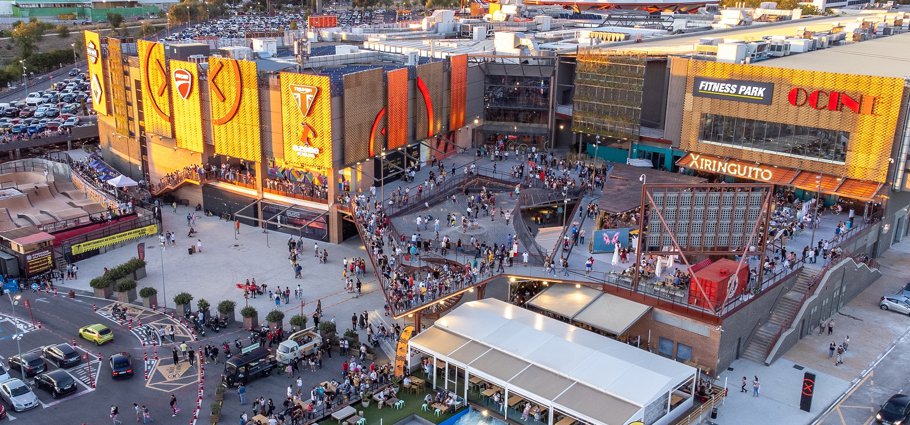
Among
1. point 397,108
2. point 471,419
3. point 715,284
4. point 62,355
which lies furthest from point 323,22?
point 471,419

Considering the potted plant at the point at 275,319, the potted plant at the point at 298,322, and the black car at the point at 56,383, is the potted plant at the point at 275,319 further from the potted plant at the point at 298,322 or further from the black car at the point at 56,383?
the black car at the point at 56,383

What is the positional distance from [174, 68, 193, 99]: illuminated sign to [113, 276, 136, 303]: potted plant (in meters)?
17.7

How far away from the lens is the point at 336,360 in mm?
40094

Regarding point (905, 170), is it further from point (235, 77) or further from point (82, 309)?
point (82, 309)

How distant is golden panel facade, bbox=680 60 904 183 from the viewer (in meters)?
49.8

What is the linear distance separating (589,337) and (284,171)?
1142 inches

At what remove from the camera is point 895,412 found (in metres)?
34.3

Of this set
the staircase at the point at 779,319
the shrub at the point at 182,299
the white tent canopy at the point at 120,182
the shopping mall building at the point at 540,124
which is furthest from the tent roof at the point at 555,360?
the white tent canopy at the point at 120,182

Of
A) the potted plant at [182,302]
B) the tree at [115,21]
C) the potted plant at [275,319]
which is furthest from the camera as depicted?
the tree at [115,21]

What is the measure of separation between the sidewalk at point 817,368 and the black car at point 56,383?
92.3 feet

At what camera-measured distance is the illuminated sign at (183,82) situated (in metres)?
58.6

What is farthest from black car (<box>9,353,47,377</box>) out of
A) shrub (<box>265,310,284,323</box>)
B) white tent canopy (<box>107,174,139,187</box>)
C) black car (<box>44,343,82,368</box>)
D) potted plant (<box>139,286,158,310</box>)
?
white tent canopy (<box>107,174,139,187</box>)

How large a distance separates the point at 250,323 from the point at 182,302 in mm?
4251

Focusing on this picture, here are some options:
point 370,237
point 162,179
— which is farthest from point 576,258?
point 162,179
